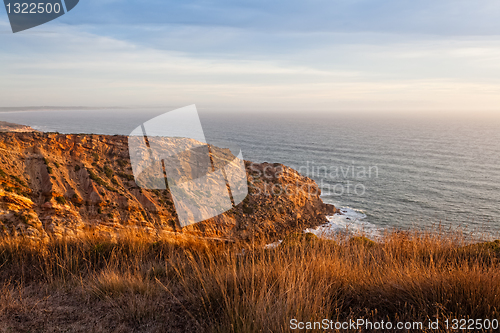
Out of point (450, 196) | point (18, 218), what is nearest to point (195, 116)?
point (18, 218)

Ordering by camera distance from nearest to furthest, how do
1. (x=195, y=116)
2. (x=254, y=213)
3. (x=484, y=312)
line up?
(x=484, y=312)
(x=195, y=116)
(x=254, y=213)

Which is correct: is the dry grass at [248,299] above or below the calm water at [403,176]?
above

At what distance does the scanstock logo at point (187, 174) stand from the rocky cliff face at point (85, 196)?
2.54 ft

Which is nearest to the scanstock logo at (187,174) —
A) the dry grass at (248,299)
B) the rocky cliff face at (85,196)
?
the rocky cliff face at (85,196)

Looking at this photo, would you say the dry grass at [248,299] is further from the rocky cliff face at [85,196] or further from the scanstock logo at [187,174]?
the scanstock logo at [187,174]

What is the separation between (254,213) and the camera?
24.8 m

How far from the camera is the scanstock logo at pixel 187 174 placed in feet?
66.4

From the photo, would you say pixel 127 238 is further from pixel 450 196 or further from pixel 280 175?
pixel 450 196

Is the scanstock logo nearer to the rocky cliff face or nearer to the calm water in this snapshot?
the rocky cliff face

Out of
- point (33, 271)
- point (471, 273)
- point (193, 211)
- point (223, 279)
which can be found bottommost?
point (193, 211)

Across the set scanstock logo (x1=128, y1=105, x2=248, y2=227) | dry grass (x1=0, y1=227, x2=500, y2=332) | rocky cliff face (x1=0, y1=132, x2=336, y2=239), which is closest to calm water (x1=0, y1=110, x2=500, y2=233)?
rocky cliff face (x1=0, y1=132, x2=336, y2=239)

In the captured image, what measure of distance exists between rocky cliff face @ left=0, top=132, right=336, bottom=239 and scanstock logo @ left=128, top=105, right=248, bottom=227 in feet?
2.54

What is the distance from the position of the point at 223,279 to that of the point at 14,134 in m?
19.5

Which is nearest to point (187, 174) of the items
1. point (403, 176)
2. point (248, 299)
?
point (248, 299)
